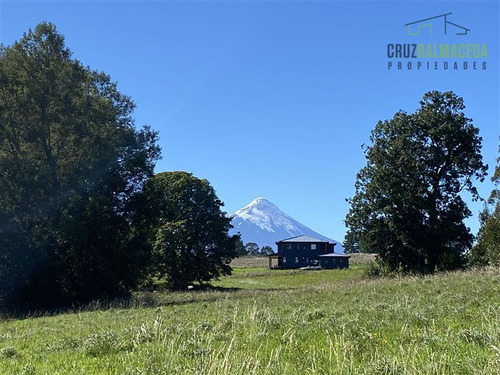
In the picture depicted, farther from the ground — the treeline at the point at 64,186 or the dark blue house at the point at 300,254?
the treeline at the point at 64,186

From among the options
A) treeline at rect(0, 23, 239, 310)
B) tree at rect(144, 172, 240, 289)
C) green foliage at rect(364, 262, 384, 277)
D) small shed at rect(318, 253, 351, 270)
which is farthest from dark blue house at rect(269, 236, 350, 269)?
treeline at rect(0, 23, 239, 310)

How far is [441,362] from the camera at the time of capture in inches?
195

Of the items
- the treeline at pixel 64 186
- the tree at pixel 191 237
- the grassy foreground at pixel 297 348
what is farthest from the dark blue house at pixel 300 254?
the grassy foreground at pixel 297 348

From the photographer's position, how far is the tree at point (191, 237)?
1898 inches

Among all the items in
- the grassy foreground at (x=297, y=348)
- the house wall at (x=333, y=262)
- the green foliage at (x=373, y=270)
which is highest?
the grassy foreground at (x=297, y=348)

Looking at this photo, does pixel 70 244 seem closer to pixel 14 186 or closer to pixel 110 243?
pixel 110 243

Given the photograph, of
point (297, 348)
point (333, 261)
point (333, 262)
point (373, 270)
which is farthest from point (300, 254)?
point (297, 348)

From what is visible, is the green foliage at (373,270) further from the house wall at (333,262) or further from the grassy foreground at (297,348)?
the house wall at (333,262)

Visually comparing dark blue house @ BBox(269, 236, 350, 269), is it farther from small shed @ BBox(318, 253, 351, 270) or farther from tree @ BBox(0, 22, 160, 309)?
tree @ BBox(0, 22, 160, 309)

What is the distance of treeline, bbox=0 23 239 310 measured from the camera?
2702cm

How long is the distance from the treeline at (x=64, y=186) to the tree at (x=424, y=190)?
75.5 ft

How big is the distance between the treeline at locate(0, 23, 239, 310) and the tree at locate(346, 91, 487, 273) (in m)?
23.0

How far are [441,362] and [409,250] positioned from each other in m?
41.7

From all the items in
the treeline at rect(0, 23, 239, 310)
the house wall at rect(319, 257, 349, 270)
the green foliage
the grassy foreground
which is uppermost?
the treeline at rect(0, 23, 239, 310)
